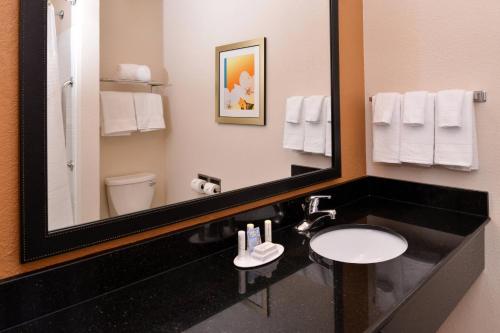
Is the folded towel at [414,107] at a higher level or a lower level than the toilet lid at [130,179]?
higher

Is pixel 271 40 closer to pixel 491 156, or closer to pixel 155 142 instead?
pixel 155 142

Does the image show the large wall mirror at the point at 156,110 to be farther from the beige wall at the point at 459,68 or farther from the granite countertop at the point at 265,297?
the beige wall at the point at 459,68

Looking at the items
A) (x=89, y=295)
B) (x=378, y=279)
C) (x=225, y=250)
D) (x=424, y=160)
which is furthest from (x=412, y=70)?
(x=89, y=295)

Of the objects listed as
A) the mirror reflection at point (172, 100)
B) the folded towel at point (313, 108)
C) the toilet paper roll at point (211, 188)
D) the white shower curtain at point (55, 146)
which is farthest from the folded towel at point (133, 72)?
the folded towel at point (313, 108)

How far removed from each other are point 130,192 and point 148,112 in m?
0.24

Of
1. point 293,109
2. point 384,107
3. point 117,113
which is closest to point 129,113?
point 117,113

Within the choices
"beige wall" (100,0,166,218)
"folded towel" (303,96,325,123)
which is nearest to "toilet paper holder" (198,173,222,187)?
"beige wall" (100,0,166,218)

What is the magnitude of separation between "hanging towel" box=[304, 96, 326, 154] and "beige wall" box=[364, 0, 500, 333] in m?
0.42

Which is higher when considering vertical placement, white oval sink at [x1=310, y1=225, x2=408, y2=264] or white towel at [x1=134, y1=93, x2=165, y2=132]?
white towel at [x1=134, y1=93, x2=165, y2=132]

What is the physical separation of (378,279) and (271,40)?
96 cm

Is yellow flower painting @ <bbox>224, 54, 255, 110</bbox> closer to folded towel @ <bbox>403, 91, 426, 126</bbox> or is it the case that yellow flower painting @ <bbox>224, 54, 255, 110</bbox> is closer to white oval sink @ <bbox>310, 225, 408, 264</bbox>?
white oval sink @ <bbox>310, 225, 408, 264</bbox>

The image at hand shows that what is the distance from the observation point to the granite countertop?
0.76m

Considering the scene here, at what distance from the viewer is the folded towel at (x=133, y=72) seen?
36.1 inches

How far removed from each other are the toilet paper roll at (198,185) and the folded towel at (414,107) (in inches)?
39.7
